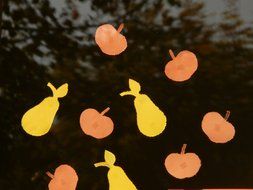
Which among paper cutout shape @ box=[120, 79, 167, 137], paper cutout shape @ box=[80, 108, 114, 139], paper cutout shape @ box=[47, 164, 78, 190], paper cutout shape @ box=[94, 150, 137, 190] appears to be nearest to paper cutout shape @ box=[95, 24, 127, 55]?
paper cutout shape @ box=[120, 79, 167, 137]

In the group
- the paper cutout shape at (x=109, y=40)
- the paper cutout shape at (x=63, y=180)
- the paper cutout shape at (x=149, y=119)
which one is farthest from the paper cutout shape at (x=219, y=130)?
the paper cutout shape at (x=63, y=180)

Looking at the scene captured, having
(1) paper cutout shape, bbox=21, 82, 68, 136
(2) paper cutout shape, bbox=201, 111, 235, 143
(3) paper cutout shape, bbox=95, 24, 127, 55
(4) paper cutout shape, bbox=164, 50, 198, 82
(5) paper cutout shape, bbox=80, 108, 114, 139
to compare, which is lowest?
(1) paper cutout shape, bbox=21, 82, 68, 136

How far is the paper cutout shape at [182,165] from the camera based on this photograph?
3.15 meters

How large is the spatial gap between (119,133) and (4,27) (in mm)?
Answer: 1282

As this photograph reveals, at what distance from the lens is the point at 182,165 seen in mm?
3201

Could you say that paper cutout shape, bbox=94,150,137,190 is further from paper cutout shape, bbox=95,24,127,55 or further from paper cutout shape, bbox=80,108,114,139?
paper cutout shape, bbox=95,24,127,55

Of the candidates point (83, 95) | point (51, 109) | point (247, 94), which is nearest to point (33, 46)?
point (83, 95)

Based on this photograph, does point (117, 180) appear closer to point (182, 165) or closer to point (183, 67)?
point (182, 165)

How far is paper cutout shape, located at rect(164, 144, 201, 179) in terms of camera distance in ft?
10.3

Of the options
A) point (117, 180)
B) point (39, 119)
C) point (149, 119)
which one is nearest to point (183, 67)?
point (149, 119)

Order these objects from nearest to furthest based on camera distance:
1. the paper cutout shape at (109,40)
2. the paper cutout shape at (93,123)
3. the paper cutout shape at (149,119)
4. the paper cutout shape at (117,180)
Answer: the paper cutout shape at (117,180), the paper cutout shape at (149,119), the paper cutout shape at (109,40), the paper cutout shape at (93,123)

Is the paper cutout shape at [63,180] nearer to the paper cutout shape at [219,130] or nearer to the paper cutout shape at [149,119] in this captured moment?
the paper cutout shape at [149,119]

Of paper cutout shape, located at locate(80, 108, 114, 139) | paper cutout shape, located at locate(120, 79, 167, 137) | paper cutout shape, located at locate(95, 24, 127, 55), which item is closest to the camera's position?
paper cutout shape, located at locate(120, 79, 167, 137)

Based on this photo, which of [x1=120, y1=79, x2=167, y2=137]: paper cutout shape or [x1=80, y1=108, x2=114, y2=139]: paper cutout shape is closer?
[x1=120, y1=79, x2=167, y2=137]: paper cutout shape
